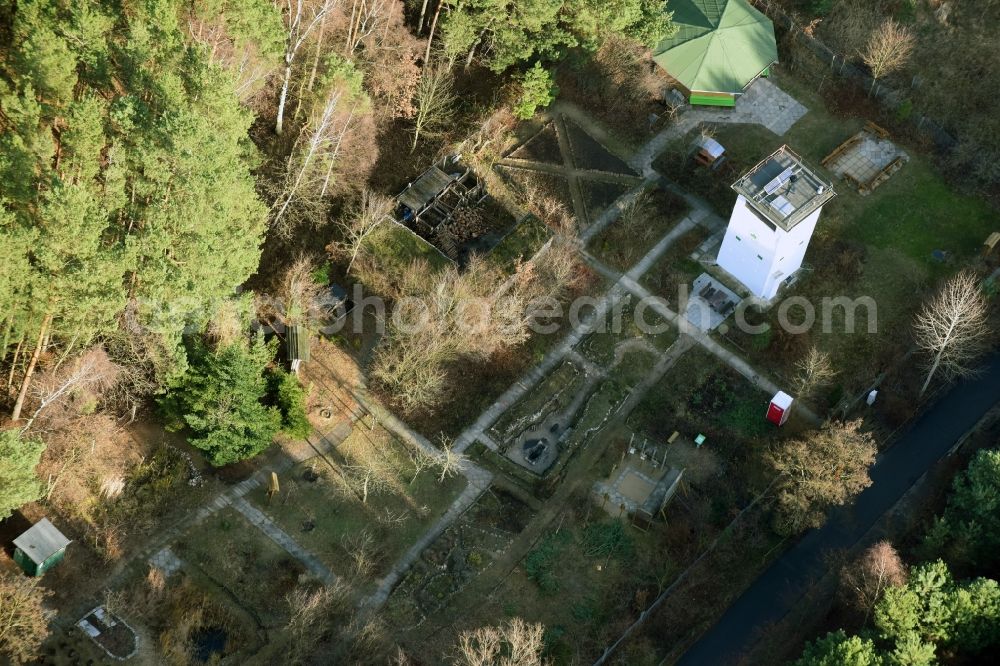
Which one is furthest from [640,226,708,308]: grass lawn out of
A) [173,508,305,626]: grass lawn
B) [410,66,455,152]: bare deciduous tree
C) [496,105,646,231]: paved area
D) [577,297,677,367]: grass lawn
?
[173,508,305,626]: grass lawn

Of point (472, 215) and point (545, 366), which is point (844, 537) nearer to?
point (545, 366)

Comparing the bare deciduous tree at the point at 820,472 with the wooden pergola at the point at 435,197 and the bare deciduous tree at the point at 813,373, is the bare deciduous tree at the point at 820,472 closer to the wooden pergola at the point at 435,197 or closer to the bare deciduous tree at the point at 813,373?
the bare deciduous tree at the point at 813,373

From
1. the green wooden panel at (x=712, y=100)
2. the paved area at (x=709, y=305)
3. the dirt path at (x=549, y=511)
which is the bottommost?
the dirt path at (x=549, y=511)

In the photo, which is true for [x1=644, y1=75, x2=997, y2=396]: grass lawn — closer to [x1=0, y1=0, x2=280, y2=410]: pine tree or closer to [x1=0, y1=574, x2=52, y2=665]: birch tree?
[x1=0, y1=0, x2=280, y2=410]: pine tree

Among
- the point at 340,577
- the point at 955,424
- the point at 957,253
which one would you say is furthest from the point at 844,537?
the point at 340,577

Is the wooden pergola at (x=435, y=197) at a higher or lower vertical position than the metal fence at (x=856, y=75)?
higher

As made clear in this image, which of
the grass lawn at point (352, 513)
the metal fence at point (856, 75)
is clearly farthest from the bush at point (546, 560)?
the metal fence at point (856, 75)
